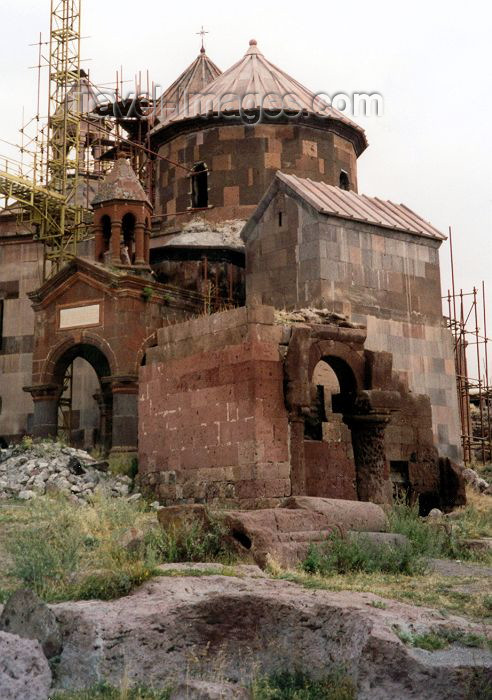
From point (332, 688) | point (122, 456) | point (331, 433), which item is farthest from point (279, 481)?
point (332, 688)

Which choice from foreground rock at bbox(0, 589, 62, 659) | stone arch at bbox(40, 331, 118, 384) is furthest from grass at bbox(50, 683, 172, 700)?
stone arch at bbox(40, 331, 118, 384)

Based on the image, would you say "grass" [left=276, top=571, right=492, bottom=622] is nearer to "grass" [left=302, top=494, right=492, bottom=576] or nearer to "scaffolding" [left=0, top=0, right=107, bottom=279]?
"grass" [left=302, top=494, right=492, bottom=576]

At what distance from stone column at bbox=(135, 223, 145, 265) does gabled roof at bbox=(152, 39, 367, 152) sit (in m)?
3.86

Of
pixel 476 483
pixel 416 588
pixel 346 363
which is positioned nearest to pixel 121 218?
pixel 346 363

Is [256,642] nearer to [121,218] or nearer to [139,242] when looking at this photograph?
[139,242]

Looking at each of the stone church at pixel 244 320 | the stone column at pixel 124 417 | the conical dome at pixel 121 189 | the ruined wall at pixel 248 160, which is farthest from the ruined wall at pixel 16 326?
the stone column at pixel 124 417

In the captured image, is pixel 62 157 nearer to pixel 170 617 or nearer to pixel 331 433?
pixel 331 433

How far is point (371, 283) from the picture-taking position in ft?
50.9

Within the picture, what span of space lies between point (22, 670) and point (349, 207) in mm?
12661

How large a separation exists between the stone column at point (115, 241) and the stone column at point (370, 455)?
21.9 feet

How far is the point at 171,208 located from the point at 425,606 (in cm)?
1559

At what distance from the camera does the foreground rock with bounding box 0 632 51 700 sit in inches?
169

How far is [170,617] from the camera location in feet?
16.3

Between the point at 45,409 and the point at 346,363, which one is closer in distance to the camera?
the point at 346,363
